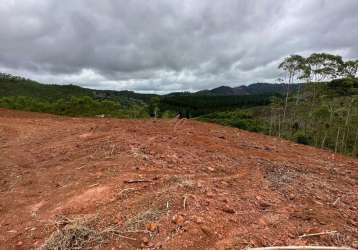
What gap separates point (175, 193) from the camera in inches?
137

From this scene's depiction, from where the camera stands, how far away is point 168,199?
11.0 ft

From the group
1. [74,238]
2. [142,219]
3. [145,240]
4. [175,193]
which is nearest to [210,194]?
[175,193]

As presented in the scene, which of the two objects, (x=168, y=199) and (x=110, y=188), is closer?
(x=168, y=199)

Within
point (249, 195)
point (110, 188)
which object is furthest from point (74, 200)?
point (249, 195)

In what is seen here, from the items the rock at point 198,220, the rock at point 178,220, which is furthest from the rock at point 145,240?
the rock at point 198,220

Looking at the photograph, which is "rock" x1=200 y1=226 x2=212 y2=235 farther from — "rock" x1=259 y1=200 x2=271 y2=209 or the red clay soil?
"rock" x1=259 y1=200 x2=271 y2=209

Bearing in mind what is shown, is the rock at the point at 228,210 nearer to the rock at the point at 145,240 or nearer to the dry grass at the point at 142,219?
the dry grass at the point at 142,219

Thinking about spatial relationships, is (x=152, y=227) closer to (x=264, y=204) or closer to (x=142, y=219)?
(x=142, y=219)

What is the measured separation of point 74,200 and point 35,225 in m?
0.51

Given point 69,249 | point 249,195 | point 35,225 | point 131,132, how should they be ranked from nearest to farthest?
point 69,249
point 35,225
point 249,195
point 131,132

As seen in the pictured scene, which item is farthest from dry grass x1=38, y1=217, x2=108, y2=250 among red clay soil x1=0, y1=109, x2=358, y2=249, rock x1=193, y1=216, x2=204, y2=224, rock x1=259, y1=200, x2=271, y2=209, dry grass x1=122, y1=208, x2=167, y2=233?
rock x1=259, y1=200, x2=271, y2=209

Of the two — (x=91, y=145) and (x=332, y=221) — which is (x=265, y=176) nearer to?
(x=332, y=221)

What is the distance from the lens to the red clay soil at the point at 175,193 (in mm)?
2811

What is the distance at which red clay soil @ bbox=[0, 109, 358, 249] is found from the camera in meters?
2.81
